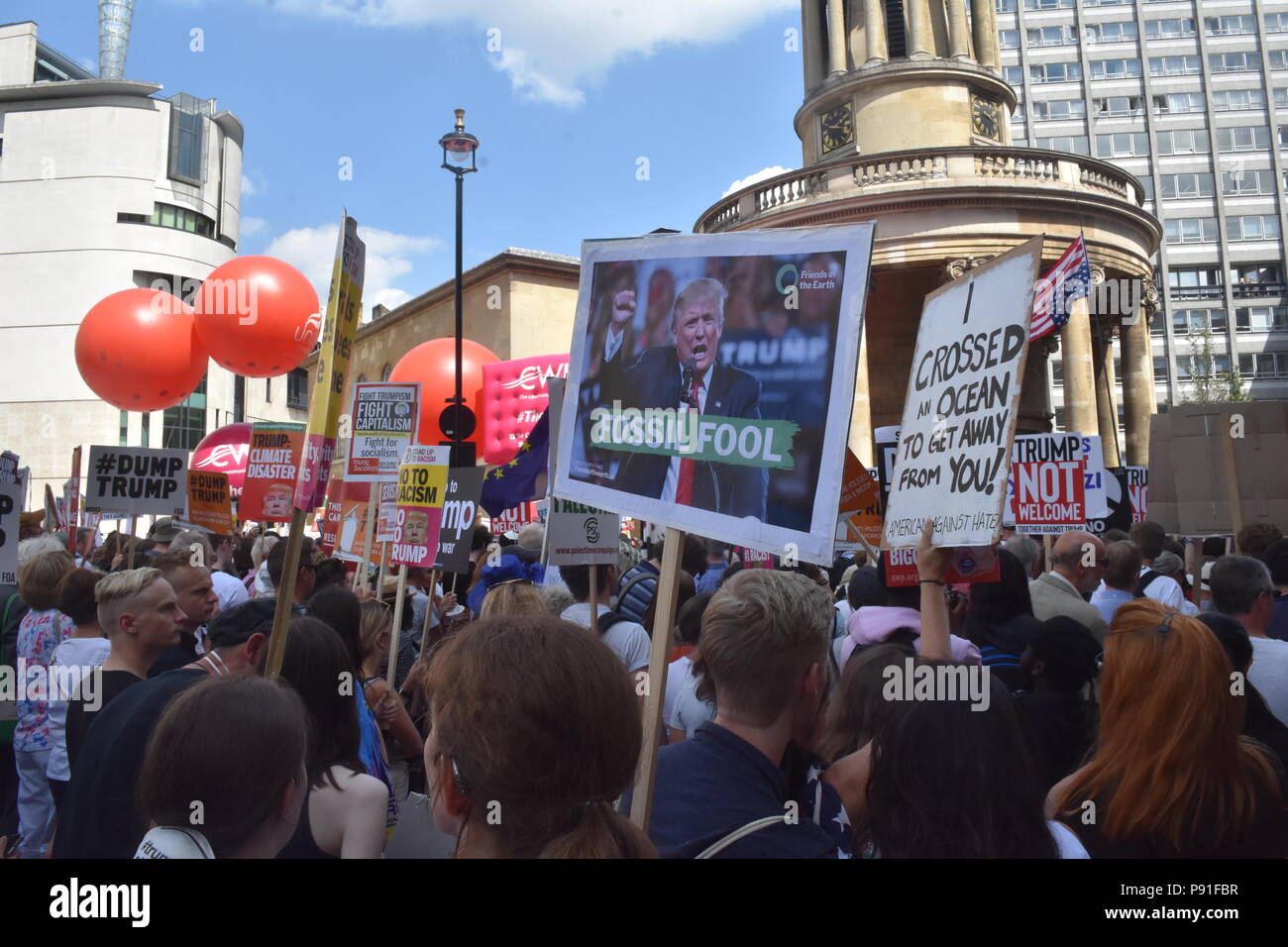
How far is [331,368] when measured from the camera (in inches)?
156

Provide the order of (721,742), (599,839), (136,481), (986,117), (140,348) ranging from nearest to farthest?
(599,839) → (721,742) → (136,481) → (140,348) → (986,117)

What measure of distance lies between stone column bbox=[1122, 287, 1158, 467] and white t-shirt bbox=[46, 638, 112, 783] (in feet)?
68.0

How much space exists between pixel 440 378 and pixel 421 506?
33.4 ft

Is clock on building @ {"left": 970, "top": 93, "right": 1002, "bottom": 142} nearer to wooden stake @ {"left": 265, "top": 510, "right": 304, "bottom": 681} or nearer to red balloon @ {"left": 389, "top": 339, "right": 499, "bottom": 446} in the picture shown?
red balloon @ {"left": 389, "top": 339, "right": 499, "bottom": 446}

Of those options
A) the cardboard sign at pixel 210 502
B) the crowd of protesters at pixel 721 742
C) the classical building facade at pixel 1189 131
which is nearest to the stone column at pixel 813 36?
the cardboard sign at pixel 210 502

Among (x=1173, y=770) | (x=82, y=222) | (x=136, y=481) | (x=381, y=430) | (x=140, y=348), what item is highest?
(x=82, y=222)

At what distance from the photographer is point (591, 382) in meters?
3.50

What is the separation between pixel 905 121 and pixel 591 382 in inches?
850

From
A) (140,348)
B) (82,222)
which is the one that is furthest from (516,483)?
(82,222)

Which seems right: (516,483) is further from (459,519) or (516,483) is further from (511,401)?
(511,401)

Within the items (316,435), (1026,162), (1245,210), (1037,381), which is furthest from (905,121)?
(1245,210)

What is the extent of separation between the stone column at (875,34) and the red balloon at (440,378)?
466 inches

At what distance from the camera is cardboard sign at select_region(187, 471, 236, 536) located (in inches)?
463
